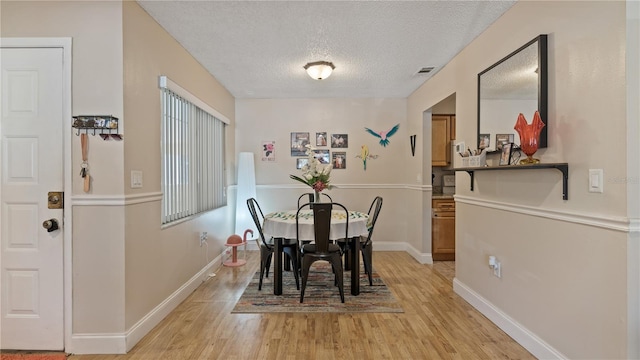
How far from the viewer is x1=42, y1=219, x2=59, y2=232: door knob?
210 centimetres

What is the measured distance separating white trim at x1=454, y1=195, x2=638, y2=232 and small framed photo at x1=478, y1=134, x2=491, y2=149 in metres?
0.49

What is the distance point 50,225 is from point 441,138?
4807 mm

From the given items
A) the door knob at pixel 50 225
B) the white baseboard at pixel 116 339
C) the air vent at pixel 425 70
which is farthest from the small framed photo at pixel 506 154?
the door knob at pixel 50 225

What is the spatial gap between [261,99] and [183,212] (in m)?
2.61

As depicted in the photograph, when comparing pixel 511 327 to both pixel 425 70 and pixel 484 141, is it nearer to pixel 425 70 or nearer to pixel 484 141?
pixel 484 141

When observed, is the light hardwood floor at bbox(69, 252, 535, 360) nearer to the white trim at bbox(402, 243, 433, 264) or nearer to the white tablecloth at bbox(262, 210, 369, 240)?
the white tablecloth at bbox(262, 210, 369, 240)

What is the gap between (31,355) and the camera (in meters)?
2.12

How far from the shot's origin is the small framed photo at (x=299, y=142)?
5062 millimetres

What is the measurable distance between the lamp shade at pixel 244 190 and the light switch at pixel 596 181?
4.15 meters

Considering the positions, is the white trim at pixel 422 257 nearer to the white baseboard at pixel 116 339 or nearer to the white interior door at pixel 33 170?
the white baseboard at pixel 116 339

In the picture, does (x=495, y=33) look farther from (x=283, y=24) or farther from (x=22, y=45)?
(x=22, y=45)

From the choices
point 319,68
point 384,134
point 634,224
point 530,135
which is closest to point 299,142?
point 384,134

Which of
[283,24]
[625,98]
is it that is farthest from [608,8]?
[283,24]

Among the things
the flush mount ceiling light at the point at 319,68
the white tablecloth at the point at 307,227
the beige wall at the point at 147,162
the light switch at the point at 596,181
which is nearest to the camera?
the light switch at the point at 596,181
